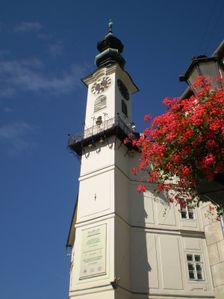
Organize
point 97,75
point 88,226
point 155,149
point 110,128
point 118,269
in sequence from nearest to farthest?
point 155,149
point 118,269
point 88,226
point 110,128
point 97,75

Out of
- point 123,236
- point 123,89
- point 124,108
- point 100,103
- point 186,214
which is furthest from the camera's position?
point 123,89

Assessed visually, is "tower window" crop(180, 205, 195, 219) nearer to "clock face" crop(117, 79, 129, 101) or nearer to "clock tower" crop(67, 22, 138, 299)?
"clock tower" crop(67, 22, 138, 299)

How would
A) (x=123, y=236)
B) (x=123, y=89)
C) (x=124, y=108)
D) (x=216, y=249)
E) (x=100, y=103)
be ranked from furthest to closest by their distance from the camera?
(x=123, y=89), (x=124, y=108), (x=100, y=103), (x=216, y=249), (x=123, y=236)

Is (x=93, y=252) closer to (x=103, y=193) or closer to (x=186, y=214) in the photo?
(x=103, y=193)

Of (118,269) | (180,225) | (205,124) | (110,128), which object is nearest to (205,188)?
(205,124)

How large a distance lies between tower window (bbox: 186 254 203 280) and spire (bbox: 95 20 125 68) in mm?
19332

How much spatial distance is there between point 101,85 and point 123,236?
14.2m

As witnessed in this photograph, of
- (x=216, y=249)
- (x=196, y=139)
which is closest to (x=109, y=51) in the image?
(x=216, y=249)

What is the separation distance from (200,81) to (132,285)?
14.3m

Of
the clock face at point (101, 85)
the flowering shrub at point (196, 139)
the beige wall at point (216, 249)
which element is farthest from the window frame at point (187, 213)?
the flowering shrub at point (196, 139)

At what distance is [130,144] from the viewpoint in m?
24.3

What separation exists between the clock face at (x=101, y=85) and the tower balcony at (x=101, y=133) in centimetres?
463

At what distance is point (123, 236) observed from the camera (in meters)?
19.8

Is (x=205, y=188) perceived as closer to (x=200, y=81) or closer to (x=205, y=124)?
(x=205, y=124)
